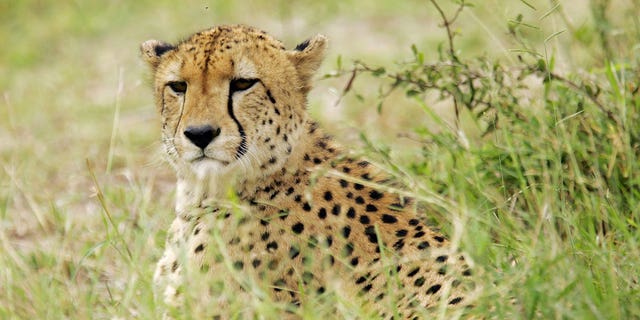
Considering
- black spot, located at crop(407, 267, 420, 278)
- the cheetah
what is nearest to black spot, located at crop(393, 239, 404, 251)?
the cheetah

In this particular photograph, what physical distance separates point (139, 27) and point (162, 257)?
5.15m

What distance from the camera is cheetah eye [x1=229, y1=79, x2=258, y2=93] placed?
3.05 meters

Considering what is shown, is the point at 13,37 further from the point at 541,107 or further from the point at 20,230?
the point at 541,107

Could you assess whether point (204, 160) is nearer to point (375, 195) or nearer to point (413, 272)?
point (375, 195)

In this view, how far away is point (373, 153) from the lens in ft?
10.7

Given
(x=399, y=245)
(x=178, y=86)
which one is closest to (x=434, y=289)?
(x=399, y=245)

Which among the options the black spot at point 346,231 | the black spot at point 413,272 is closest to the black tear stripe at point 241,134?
the black spot at point 346,231

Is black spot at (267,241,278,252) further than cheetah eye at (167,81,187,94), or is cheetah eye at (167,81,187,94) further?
cheetah eye at (167,81,187,94)

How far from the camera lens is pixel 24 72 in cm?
721

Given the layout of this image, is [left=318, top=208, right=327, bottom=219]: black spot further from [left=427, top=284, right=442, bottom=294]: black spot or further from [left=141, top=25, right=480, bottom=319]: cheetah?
[left=427, top=284, right=442, bottom=294]: black spot

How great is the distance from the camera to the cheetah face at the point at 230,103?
295 cm

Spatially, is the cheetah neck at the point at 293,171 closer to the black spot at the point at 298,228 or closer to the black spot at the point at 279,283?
the black spot at the point at 298,228

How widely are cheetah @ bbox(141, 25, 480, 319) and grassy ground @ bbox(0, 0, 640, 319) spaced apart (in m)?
0.12

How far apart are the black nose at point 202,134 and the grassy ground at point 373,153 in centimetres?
25
